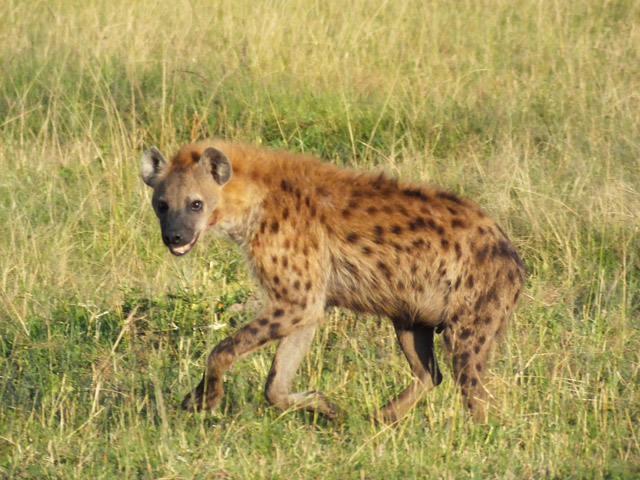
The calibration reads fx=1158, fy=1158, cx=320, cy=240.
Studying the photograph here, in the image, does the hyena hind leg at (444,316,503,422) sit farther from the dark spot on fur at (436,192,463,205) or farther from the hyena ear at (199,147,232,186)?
the hyena ear at (199,147,232,186)

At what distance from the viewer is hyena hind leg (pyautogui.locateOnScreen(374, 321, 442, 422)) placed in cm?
434

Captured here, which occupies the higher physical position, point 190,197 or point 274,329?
point 190,197

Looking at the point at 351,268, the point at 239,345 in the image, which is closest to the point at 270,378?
the point at 239,345

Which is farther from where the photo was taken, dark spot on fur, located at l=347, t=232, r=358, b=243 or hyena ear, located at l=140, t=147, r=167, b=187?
hyena ear, located at l=140, t=147, r=167, b=187

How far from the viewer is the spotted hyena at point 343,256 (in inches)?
166

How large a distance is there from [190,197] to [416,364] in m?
1.08

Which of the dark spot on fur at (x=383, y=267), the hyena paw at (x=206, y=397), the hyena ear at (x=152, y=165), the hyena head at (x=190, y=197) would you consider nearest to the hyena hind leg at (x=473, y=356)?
the dark spot on fur at (x=383, y=267)

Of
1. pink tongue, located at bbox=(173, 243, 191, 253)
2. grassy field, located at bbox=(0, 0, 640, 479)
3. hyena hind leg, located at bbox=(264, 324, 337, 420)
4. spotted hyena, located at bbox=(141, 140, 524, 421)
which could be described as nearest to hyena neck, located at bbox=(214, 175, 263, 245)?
spotted hyena, located at bbox=(141, 140, 524, 421)

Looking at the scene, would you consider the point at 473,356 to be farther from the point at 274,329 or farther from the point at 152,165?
the point at 152,165

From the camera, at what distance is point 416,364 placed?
4473mm

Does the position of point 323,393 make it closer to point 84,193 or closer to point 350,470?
point 350,470

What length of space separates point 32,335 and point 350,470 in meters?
1.79

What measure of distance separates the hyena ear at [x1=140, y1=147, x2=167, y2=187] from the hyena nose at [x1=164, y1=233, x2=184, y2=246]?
37 cm

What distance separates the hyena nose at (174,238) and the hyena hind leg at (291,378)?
0.54 metres
